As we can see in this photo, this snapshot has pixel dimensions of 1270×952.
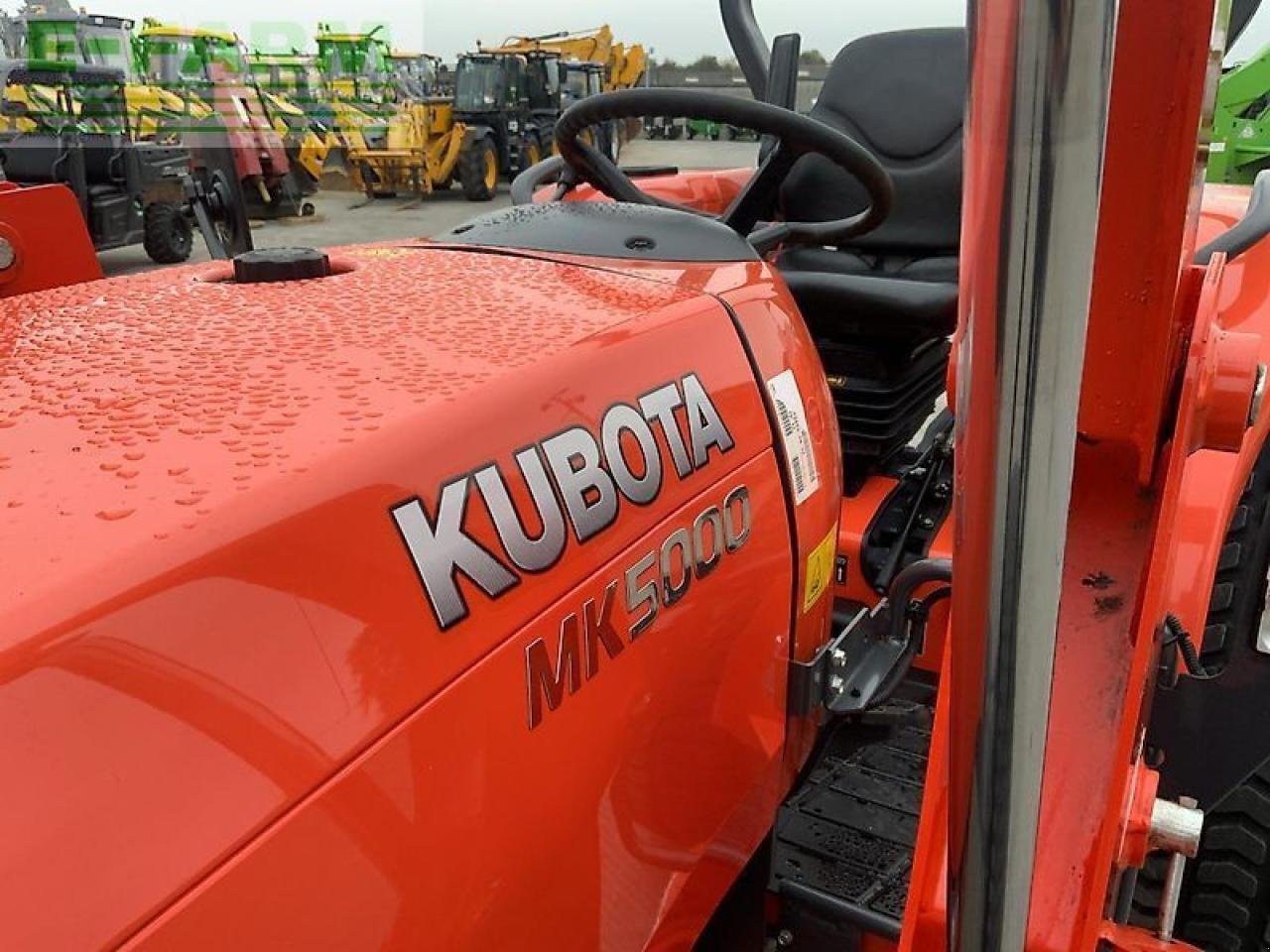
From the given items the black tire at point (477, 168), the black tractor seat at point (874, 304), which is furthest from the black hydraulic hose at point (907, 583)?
the black tire at point (477, 168)

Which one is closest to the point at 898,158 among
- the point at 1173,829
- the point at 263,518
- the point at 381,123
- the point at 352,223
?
the point at 1173,829

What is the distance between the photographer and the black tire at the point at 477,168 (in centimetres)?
1442

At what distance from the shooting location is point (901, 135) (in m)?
2.57

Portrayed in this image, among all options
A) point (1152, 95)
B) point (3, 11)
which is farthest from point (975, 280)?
point (3, 11)

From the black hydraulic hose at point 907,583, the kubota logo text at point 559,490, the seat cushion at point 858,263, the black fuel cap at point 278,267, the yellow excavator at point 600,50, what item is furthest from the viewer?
the yellow excavator at point 600,50

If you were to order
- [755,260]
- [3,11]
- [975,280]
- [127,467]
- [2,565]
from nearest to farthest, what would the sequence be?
[975,280]
[2,565]
[127,467]
[755,260]
[3,11]

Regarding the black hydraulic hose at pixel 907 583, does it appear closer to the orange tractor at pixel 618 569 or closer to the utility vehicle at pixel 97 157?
the orange tractor at pixel 618 569

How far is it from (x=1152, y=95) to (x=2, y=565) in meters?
0.78

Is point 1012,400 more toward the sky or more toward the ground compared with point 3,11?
more toward the ground

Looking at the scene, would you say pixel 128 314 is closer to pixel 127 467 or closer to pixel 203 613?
pixel 127 467

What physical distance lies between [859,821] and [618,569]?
3.39ft

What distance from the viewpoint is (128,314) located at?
3.18 ft

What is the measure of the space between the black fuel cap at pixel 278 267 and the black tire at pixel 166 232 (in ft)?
27.5

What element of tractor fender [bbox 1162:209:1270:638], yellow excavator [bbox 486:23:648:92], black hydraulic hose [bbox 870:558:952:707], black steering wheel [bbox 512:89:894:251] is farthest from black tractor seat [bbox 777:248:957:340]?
yellow excavator [bbox 486:23:648:92]
